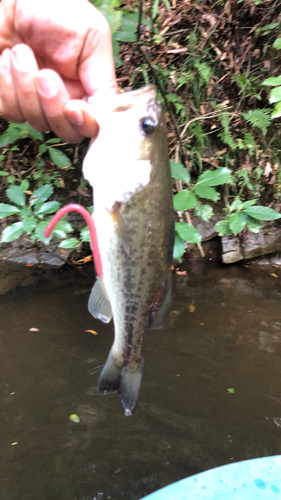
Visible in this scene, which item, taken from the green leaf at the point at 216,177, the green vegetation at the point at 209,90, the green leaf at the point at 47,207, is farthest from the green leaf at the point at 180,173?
the green vegetation at the point at 209,90

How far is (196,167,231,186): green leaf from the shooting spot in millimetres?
1873

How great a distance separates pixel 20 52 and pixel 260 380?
2.76 meters

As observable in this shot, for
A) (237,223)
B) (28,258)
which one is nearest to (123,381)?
(237,223)

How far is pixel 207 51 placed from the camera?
3607 millimetres

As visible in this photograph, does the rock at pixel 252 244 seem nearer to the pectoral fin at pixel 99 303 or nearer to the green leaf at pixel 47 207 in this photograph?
the green leaf at pixel 47 207

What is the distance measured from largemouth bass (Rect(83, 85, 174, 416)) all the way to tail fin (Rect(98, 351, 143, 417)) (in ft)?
0.16

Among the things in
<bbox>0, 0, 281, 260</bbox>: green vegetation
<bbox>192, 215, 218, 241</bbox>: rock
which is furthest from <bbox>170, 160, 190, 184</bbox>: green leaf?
<bbox>192, 215, 218, 241</bbox>: rock

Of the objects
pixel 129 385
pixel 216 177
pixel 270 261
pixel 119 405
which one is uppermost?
pixel 216 177

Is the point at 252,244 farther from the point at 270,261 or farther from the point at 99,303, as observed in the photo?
the point at 99,303

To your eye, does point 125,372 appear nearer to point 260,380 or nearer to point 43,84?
point 43,84

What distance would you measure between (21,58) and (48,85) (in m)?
0.15

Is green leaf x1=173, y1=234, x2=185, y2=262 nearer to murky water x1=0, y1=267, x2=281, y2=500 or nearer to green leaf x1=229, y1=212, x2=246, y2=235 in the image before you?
green leaf x1=229, y1=212, x2=246, y2=235

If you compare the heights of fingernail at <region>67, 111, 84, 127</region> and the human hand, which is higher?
the human hand

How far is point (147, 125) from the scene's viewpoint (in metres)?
1.11
